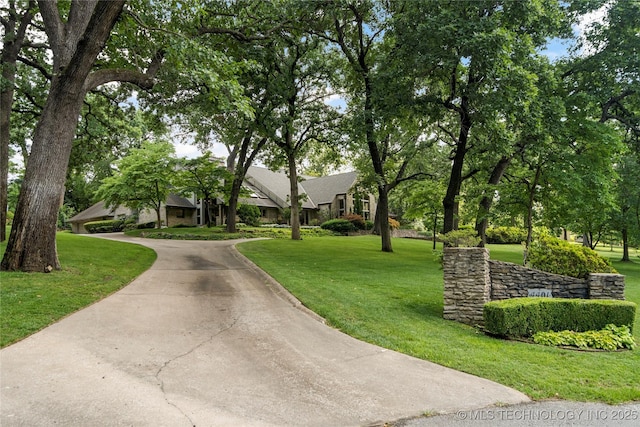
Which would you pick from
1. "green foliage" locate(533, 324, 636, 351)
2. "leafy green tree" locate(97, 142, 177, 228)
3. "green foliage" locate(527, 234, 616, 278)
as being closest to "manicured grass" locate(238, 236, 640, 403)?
"green foliage" locate(533, 324, 636, 351)

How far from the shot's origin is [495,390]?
4.63 meters

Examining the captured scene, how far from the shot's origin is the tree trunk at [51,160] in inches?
364

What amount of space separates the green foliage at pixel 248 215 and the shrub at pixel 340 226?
22.7ft

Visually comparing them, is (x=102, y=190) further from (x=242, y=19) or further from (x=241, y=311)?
(x=241, y=311)

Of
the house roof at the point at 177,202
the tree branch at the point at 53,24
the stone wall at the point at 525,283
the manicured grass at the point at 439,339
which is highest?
the tree branch at the point at 53,24

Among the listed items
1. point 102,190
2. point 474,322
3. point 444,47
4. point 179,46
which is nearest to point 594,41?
point 444,47

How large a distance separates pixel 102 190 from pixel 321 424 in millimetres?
32278

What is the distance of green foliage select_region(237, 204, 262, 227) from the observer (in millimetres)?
35878

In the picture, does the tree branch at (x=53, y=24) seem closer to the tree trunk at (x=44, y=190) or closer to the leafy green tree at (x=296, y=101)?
the tree trunk at (x=44, y=190)

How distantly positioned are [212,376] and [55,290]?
5606 mm

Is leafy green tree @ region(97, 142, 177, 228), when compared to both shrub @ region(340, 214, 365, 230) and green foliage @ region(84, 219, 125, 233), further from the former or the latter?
shrub @ region(340, 214, 365, 230)

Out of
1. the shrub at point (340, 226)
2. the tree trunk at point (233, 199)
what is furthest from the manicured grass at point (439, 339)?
the shrub at point (340, 226)

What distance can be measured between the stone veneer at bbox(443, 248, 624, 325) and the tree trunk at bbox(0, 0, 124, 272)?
9.85m

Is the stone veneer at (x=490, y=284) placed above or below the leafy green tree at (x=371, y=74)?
below
